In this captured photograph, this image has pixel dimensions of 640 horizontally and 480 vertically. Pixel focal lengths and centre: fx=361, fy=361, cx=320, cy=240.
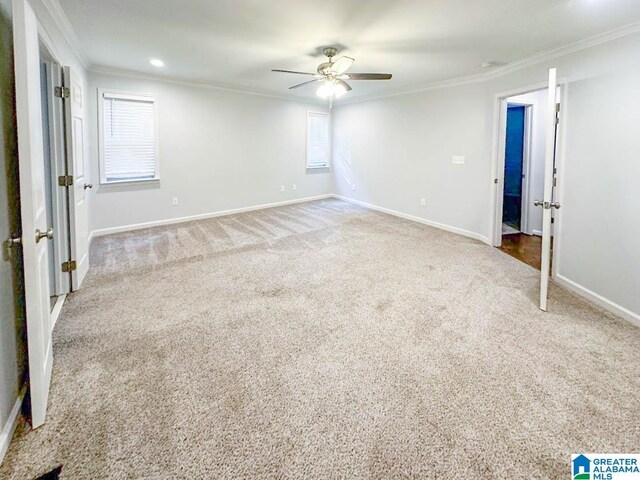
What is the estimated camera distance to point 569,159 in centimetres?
350

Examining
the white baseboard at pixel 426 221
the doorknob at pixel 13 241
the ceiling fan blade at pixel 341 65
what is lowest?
the white baseboard at pixel 426 221

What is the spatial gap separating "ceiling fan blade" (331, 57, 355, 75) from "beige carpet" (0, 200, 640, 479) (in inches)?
85.8

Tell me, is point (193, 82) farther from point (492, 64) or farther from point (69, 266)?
point (492, 64)

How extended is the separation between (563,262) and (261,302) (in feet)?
9.94

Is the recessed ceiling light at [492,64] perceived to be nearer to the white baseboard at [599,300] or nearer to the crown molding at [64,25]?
the white baseboard at [599,300]

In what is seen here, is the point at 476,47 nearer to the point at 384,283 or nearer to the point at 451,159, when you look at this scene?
the point at 451,159

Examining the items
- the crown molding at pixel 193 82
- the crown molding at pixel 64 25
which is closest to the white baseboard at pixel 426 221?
the crown molding at pixel 193 82

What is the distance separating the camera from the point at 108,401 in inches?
73.2

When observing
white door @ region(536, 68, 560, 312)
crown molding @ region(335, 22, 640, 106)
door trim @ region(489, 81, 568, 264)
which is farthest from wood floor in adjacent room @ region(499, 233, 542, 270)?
crown molding @ region(335, 22, 640, 106)

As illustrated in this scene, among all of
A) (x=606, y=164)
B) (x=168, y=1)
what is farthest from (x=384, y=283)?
(x=168, y=1)

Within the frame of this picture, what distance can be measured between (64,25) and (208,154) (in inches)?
122

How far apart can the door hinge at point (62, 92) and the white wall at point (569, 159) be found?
182 inches

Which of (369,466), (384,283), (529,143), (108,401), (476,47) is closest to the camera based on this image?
(369,466)

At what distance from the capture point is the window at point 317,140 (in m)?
8.17
